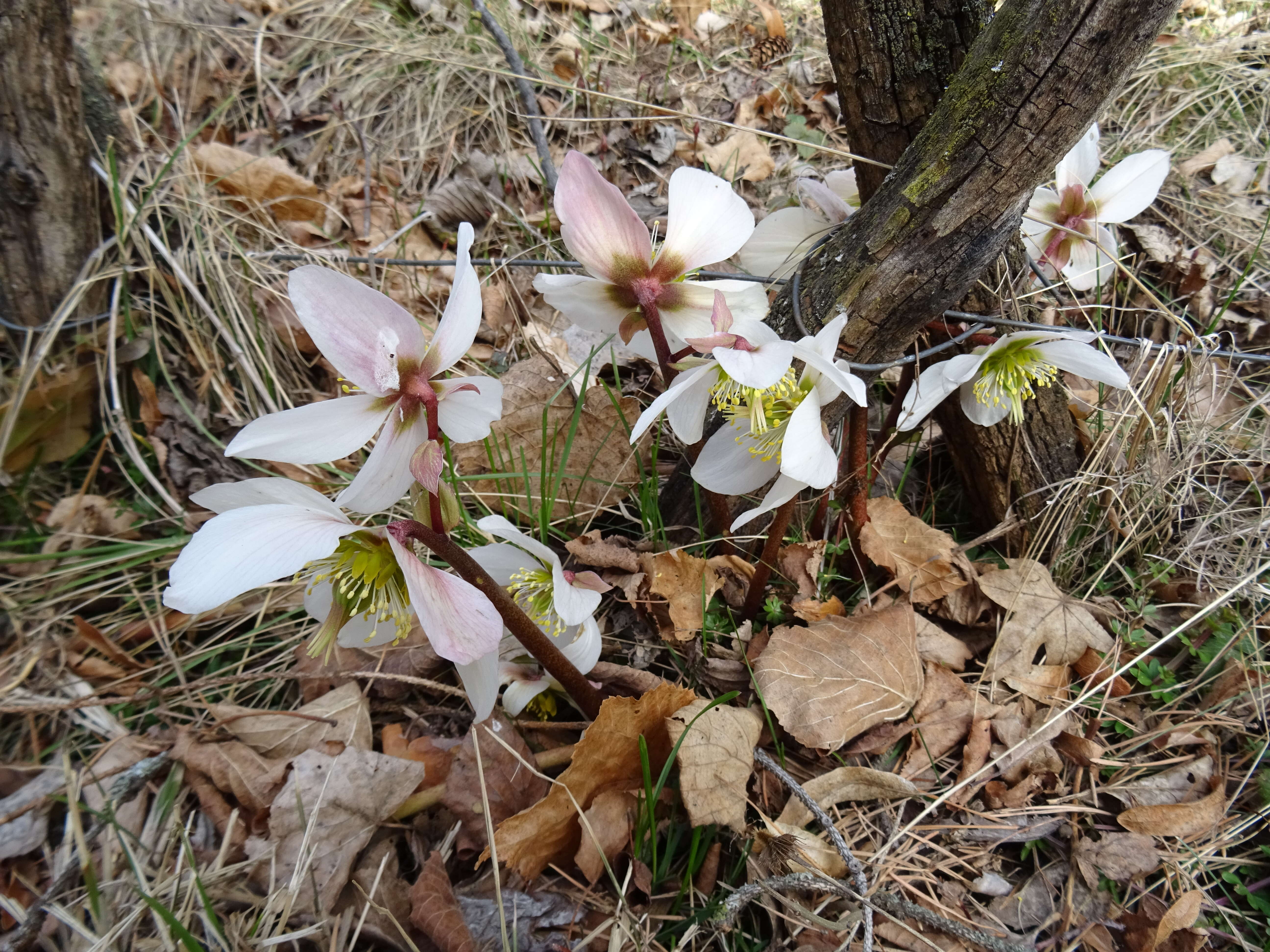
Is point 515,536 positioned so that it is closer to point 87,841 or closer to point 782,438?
point 782,438

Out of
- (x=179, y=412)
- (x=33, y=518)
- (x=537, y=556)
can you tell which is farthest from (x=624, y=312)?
(x=33, y=518)

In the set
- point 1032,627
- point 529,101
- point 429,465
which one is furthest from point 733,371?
point 529,101

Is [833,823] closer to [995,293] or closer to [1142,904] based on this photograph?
[1142,904]

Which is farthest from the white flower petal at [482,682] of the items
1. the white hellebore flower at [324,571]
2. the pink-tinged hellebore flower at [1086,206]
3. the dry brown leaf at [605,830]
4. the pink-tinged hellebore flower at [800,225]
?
the pink-tinged hellebore flower at [1086,206]

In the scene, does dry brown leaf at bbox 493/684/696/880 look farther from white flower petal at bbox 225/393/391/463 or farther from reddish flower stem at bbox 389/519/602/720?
white flower petal at bbox 225/393/391/463

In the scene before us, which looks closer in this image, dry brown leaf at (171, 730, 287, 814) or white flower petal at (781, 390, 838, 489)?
white flower petal at (781, 390, 838, 489)

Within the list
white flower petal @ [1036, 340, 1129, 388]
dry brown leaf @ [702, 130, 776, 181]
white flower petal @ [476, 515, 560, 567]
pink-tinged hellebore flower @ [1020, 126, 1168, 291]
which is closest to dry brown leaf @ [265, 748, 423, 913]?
white flower petal @ [476, 515, 560, 567]
